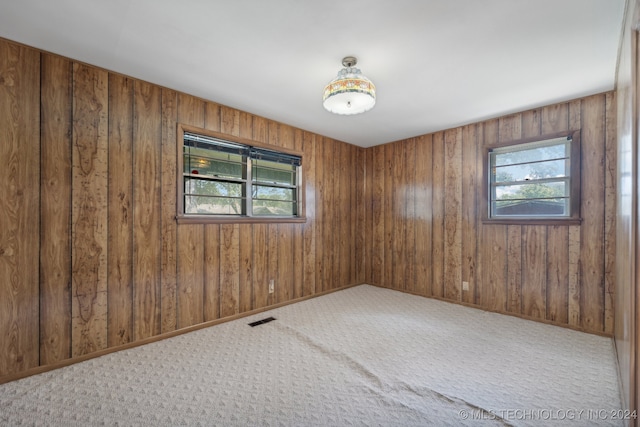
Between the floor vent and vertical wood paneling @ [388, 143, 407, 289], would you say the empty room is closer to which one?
the floor vent

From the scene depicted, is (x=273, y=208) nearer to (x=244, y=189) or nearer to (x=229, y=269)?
(x=244, y=189)

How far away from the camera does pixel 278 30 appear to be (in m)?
1.88

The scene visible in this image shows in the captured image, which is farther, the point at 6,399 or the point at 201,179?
the point at 201,179

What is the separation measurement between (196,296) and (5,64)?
238cm

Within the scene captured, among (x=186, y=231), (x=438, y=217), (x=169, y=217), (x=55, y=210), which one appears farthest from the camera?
(x=438, y=217)

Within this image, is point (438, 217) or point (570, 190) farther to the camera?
point (438, 217)

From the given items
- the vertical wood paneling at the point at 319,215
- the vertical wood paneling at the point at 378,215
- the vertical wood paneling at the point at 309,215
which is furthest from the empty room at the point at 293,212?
the vertical wood paneling at the point at 378,215

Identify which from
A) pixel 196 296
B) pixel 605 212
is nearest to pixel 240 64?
pixel 196 296

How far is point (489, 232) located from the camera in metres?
3.57

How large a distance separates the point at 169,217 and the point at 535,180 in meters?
4.10

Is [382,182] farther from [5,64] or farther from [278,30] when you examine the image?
[5,64]

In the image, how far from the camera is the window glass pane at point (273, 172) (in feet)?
11.7

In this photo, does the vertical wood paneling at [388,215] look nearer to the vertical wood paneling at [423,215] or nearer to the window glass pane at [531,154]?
the vertical wood paneling at [423,215]

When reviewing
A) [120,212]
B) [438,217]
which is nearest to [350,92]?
[120,212]
